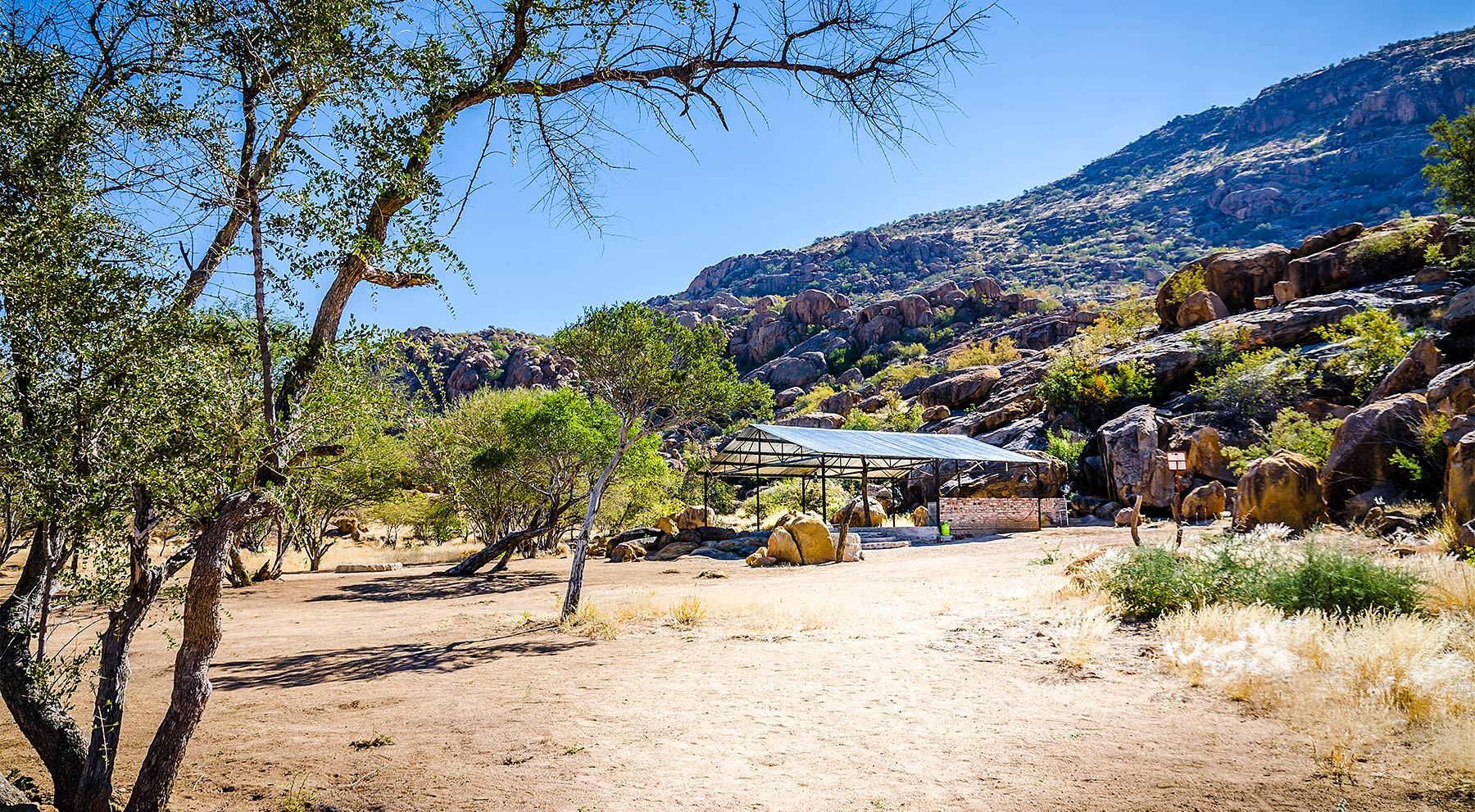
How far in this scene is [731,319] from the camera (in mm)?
106938

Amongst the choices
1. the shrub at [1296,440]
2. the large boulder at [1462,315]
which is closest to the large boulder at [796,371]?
the shrub at [1296,440]

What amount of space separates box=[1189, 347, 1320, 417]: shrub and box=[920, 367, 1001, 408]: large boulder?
56.9ft

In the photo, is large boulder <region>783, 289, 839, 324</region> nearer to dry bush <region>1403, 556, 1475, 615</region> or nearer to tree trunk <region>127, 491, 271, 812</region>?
dry bush <region>1403, 556, 1475, 615</region>

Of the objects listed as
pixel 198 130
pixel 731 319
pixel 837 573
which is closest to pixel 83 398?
pixel 198 130

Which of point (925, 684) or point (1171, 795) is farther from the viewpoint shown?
point (925, 684)

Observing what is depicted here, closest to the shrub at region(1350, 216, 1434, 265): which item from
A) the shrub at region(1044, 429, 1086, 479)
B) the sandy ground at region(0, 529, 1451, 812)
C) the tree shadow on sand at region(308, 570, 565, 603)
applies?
the shrub at region(1044, 429, 1086, 479)

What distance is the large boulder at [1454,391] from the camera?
1431 cm

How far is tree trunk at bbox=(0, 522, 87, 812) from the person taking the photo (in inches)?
171

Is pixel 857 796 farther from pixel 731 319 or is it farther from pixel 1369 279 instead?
pixel 731 319

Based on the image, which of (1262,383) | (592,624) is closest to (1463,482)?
(592,624)

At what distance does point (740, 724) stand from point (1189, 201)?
486 ft

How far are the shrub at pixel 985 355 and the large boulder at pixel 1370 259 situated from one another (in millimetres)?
22298

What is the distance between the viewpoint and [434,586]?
19141 mm

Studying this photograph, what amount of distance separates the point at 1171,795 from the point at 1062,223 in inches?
5897
